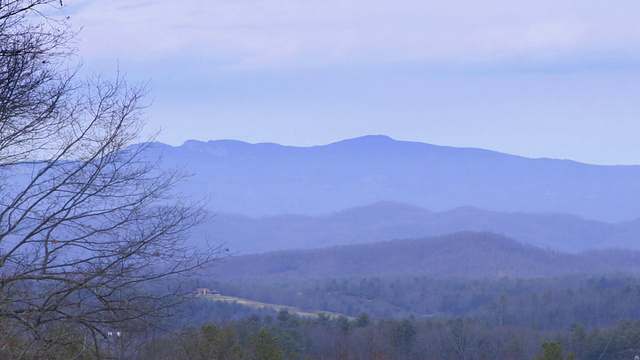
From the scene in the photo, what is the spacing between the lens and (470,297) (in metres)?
118

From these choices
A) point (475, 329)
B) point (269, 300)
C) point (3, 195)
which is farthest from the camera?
point (269, 300)

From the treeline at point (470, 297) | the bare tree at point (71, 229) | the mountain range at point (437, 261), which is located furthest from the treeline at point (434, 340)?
the mountain range at point (437, 261)

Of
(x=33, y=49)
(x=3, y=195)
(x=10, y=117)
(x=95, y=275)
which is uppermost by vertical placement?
(x=33, y=49)

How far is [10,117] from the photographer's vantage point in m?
10.5

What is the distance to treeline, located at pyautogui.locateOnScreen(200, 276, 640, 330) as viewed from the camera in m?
90.3

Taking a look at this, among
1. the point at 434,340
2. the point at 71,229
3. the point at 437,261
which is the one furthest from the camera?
the point at 437,261

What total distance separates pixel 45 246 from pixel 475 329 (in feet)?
A: 200

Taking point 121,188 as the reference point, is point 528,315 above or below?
below

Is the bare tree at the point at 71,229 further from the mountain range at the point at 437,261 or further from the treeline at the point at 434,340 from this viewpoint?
the mountain range at the point at 437,261

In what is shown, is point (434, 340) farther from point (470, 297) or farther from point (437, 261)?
point (437, 261)

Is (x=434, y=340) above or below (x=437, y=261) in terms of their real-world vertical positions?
below

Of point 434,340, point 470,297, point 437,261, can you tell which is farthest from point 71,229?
point 437,261

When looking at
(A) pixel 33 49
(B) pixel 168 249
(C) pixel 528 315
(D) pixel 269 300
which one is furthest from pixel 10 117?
(D) pixel 269 300

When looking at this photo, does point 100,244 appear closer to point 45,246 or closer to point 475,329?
point 45,246
